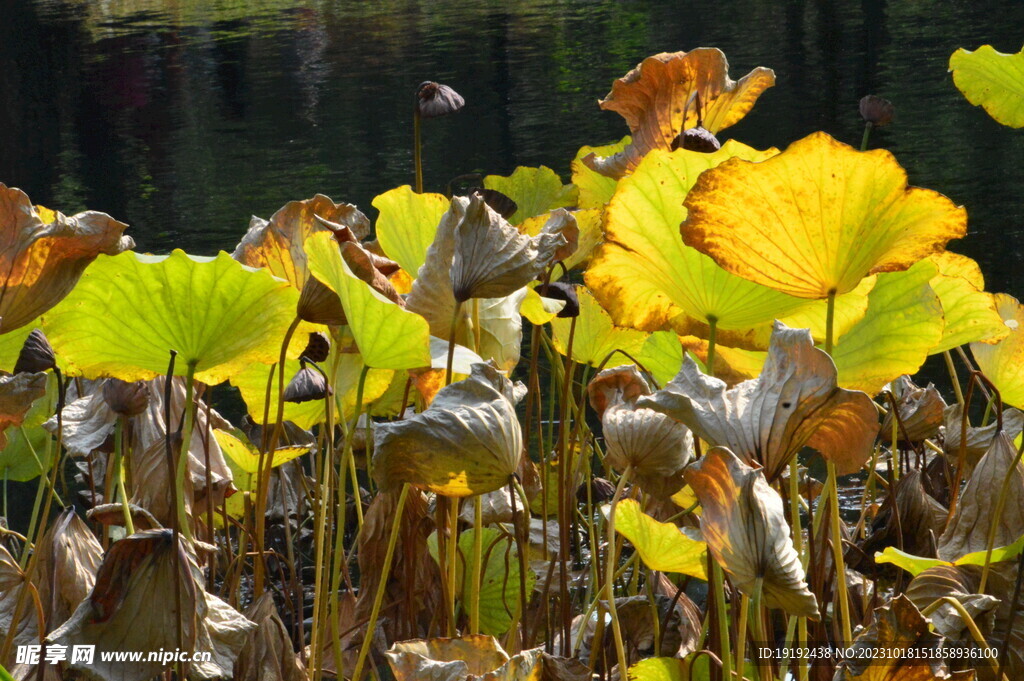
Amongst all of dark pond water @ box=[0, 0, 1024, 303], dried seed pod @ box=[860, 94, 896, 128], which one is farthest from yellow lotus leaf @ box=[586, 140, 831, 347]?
dark pond water @ box=[0, 0, 1024, 303]

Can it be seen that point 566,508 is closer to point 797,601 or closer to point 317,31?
point 797,601

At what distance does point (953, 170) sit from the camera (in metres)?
3.91

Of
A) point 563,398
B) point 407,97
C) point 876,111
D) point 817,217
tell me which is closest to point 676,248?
point 817,217

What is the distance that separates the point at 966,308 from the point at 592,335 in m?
0.32

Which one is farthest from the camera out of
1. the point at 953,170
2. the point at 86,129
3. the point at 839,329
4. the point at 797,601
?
the point at 86,129

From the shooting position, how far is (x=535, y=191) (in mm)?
1078

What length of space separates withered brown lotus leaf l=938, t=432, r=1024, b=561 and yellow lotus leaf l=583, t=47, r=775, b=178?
355 mm

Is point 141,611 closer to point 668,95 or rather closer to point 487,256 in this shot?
point 487,256

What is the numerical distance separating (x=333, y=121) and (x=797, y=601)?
22.3 feet

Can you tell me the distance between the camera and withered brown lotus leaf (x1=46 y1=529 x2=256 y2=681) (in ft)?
1.81

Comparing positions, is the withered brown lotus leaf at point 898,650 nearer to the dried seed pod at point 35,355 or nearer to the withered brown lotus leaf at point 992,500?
the withered brown lotus leaf at point 992,500

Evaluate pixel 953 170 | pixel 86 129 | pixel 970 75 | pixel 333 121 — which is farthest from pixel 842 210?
pixel 86 129

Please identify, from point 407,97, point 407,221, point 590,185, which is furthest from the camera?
point 407,97

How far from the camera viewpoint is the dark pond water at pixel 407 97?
4.56 m
